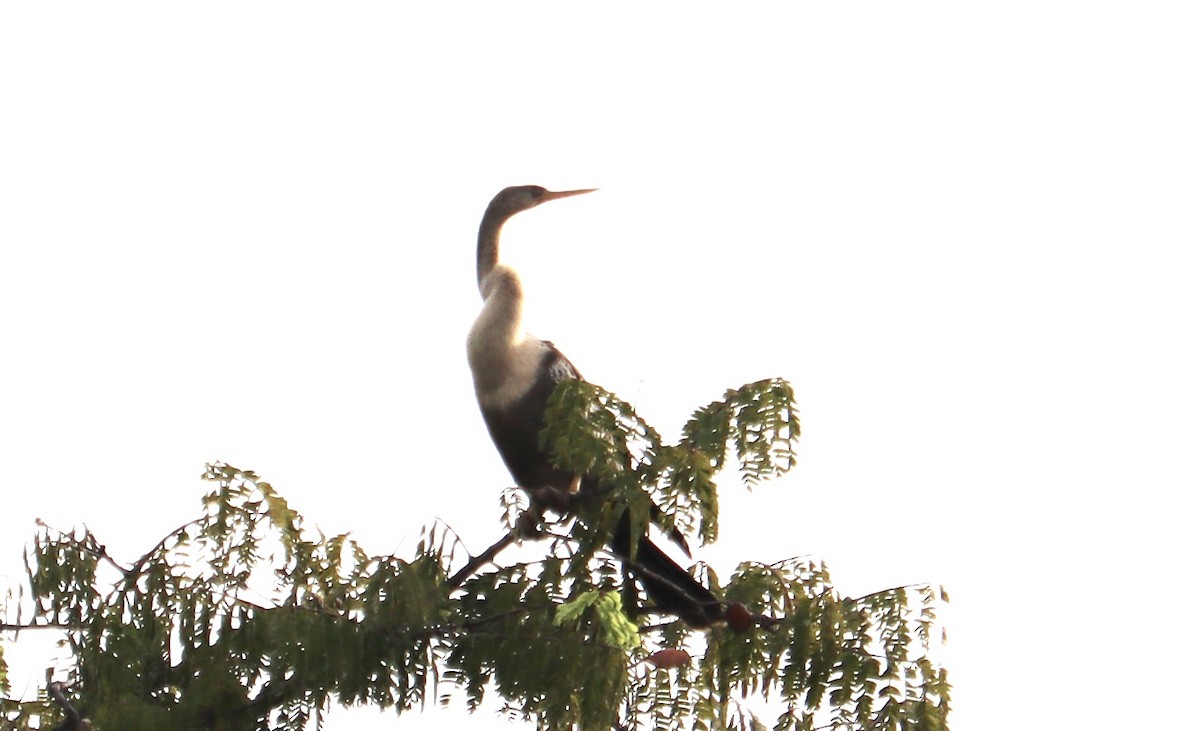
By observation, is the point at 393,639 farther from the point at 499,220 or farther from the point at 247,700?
the point at 499,220

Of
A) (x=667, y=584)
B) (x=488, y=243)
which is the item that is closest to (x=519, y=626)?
(x=667, y=584)

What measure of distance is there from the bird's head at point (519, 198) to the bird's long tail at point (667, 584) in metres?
2.18

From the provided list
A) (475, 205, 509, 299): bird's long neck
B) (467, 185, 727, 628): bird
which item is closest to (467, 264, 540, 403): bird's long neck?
(467, 185, 727, 628): bird

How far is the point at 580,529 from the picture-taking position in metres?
4.05

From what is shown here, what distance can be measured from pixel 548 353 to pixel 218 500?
199 cm

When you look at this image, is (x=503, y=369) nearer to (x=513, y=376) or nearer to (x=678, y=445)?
(x=513, y=376)

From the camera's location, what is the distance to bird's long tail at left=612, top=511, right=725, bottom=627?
4133mm

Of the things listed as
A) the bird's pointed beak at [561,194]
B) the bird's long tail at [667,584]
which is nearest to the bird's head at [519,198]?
the bird's pointed beak at [561,194]

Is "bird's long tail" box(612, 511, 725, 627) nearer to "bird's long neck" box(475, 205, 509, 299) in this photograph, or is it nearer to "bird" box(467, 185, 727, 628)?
"bird" box(467, 185, 727, 628)

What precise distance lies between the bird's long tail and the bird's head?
2.18m

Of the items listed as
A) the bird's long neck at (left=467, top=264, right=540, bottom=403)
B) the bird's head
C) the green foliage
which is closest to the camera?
the green foliage

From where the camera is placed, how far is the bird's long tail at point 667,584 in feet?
13.6

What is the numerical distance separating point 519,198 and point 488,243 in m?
0.41

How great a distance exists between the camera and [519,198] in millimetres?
6766
